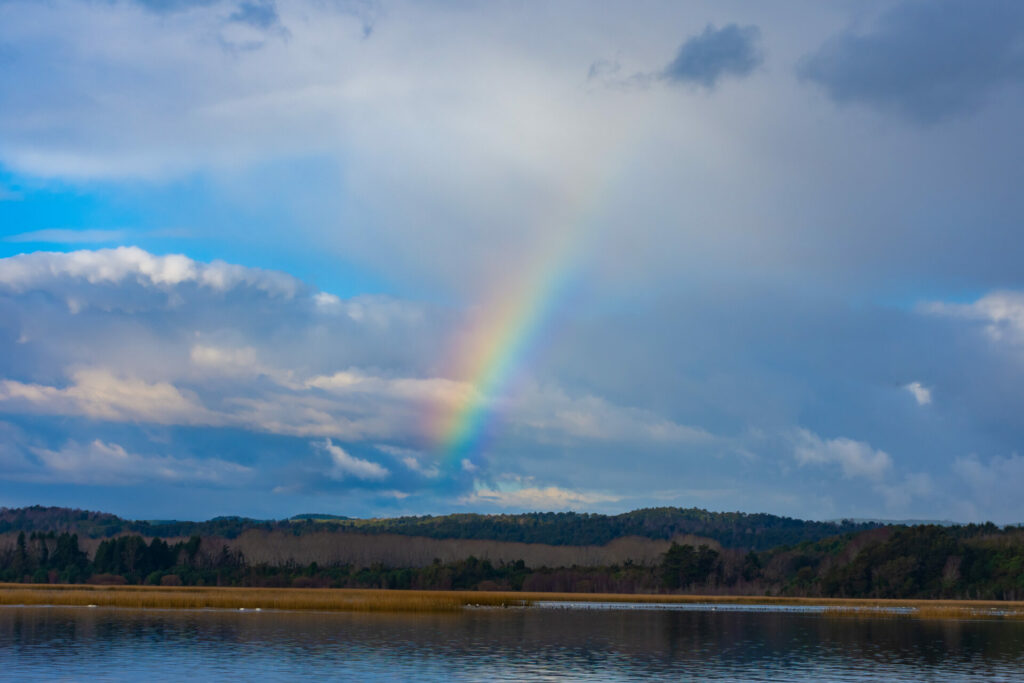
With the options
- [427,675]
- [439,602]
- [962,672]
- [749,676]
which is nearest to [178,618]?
[439,602]

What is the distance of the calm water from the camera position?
59.8 meters

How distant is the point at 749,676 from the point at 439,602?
77.2 metres

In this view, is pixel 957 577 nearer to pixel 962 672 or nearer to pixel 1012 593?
pixel 1012 593

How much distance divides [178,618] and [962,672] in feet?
236

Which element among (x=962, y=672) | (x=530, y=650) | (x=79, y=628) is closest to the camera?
(x=962, y=672)

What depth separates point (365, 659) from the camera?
6519 centimetres

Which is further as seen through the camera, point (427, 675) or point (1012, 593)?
point (1012, 593)

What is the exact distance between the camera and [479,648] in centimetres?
7412

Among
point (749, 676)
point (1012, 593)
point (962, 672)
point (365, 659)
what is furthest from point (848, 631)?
point (1012, 593)

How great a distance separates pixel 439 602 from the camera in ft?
436

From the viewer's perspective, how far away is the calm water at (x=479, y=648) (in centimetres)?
5978

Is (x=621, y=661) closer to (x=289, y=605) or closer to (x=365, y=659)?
(x=365, y=659)

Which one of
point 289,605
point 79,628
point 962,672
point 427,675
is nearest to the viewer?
point 427,675

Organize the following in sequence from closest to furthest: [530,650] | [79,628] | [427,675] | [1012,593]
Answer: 1. [427,675]
2. [530,650]
3. [79,628]
4. [1012,593]
